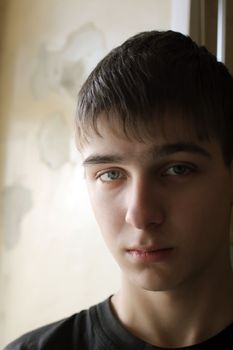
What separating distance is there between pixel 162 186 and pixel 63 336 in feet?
1.06

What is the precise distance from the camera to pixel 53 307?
1.26 metres

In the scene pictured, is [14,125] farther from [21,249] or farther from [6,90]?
[21,249]

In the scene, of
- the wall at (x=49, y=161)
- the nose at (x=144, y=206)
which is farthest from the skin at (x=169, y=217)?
the wall at (x=49, y=161)

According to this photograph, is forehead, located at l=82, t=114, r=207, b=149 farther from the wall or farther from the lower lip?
the wall

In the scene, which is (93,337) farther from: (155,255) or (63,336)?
(155,255)

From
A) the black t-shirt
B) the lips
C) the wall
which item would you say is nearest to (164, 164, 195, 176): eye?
the lips

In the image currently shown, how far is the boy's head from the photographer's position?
0.65 m

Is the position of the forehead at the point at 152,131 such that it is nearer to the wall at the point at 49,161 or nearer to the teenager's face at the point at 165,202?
the teenager's face at the point at 165,202

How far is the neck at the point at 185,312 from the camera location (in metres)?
0.71

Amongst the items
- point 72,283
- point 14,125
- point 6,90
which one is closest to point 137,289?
point 72,283

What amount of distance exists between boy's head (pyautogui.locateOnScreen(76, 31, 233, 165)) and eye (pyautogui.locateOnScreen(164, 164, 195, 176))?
5 centimetres

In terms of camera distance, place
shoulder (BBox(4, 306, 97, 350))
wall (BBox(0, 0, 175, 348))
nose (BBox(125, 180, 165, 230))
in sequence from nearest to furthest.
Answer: nose (BBox(125, 180, 165, 230))
shoulder (BBox(4, 306, 97, 350))
wall (BBox(0, 0, 175, 348))

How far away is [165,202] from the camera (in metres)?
0.64

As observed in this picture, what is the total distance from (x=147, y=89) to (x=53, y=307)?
0.81 m
